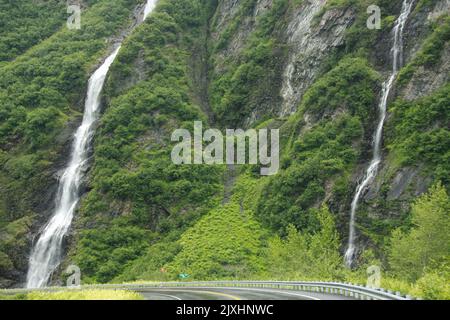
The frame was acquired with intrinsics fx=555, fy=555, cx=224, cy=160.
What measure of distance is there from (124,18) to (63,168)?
153 feet

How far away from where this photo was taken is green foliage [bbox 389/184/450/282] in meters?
37.4

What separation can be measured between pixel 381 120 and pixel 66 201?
3803 centimetres

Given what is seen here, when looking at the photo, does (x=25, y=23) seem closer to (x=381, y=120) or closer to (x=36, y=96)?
(x=36, y=96)

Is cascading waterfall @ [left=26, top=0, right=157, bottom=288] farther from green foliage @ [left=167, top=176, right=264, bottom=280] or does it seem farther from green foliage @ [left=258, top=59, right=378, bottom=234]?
green foliage @ [left=258, top=59, right=378, bottom=234]

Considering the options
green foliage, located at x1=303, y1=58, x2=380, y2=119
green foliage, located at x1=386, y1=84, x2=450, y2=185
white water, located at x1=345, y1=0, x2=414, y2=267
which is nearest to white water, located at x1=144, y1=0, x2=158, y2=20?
green foliage, located at x1=303, y1=58, x2=380, y2=119

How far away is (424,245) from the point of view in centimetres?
3794

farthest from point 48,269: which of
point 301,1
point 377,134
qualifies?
point 301,1

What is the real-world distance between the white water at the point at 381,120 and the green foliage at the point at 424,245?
31.6 feet

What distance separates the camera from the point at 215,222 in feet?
202

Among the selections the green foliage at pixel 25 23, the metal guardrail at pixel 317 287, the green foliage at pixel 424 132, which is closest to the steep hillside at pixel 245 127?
the green foliage at pixel 424 132

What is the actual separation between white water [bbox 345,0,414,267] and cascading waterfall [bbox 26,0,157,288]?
31.6 meters

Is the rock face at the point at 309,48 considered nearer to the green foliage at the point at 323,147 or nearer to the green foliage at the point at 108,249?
the green foliage at the point at 323,147
